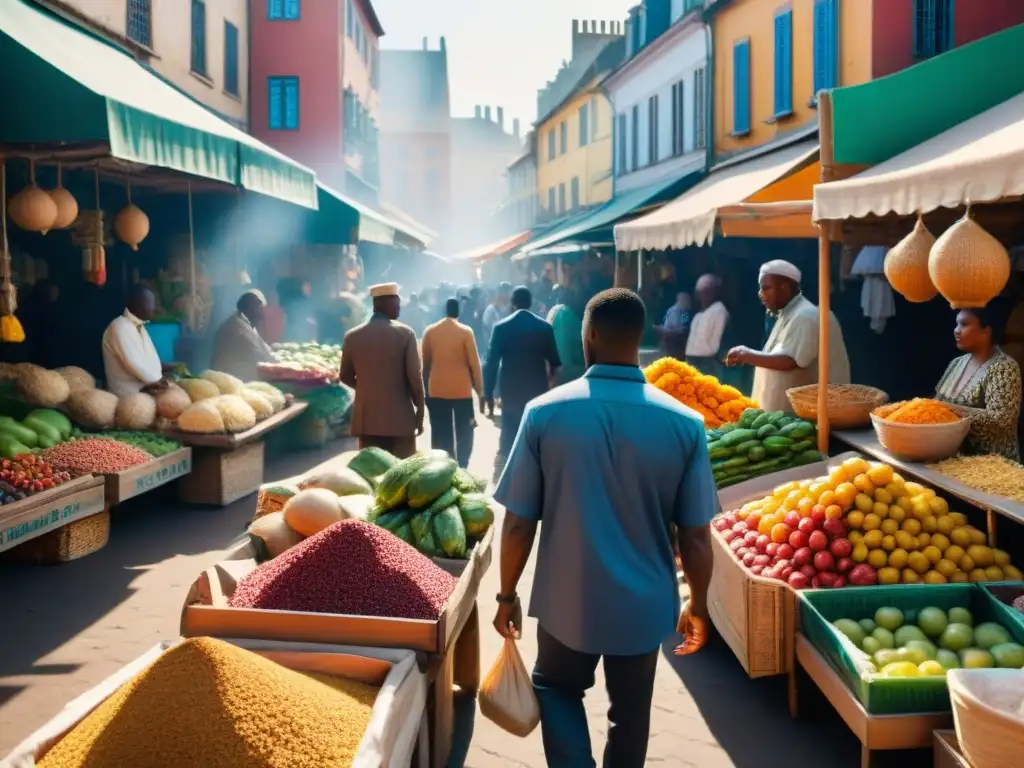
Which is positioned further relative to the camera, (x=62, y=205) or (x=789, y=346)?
(x=62, y=205)

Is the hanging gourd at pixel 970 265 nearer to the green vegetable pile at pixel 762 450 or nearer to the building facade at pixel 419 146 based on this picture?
the green vegetable pile at pixel 762 450

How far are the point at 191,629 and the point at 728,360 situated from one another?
450 centimetres

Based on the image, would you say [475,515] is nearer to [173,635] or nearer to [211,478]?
[173,635]

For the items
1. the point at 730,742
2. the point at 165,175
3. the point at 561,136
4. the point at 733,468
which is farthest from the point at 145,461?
the point at 561,136

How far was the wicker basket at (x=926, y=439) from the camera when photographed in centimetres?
524

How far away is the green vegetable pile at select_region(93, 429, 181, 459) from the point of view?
26.9 ft

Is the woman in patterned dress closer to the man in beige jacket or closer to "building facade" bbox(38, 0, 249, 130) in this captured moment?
the man in beige jacket

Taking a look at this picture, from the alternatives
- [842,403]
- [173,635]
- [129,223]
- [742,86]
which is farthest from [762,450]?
[742,86]

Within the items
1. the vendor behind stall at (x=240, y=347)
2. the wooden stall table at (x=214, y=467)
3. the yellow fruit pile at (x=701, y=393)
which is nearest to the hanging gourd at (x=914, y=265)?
the yellow fruit pile at (x=701, y=393)

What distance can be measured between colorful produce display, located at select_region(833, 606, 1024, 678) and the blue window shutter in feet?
45.6

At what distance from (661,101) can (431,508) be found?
756 inches

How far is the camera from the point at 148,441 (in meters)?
8.38

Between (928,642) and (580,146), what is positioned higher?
(580,146)

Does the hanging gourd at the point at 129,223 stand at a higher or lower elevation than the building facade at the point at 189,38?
lower
